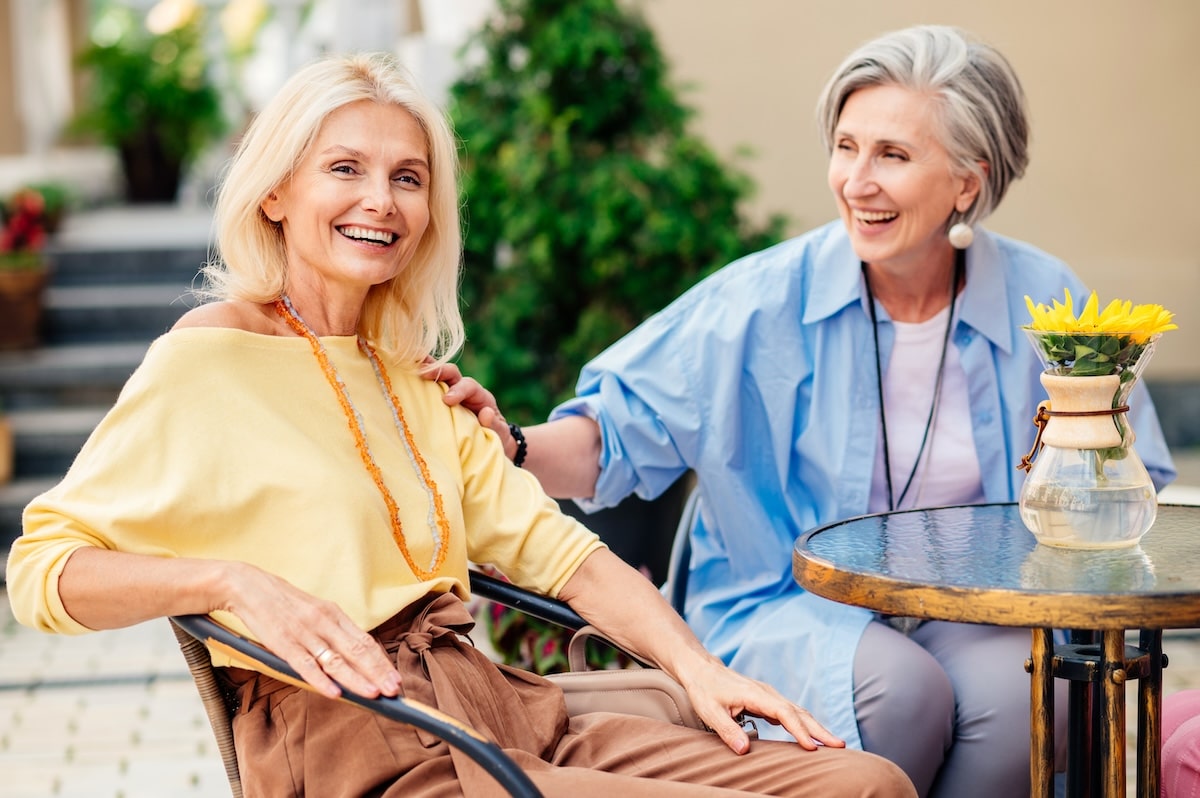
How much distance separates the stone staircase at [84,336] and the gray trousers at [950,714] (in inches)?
178

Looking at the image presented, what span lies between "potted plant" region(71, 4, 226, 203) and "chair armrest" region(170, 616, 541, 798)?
1056cm

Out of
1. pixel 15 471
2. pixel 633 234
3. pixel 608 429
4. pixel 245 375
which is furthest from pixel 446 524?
pixel 15 471

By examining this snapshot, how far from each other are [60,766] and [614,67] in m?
3.03

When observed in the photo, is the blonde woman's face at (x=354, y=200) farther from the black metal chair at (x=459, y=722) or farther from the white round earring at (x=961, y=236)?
the white round earring at (x=961, y=236)

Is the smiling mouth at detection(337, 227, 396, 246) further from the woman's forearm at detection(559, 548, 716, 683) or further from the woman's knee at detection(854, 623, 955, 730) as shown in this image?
the woman's knee at detection(854, 623, 955, 730)

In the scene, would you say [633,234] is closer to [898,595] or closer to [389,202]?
[389,202]

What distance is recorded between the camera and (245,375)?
1970 mm

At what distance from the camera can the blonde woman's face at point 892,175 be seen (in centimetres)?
243

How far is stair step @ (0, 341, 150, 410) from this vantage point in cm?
718

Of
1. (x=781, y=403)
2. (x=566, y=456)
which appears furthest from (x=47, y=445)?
(x=781, y=403)

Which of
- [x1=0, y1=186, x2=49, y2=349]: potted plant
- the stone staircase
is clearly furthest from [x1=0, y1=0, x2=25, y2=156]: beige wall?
[x1=0, y1=186, x2=49, y2=349]: potted plant

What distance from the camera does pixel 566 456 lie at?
2.58 m

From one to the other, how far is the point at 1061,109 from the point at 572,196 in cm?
277

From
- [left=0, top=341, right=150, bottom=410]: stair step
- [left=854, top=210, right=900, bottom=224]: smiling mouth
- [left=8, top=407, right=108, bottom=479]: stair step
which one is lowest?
[left=8, top=407, right=108, bottom=479]: stair step
